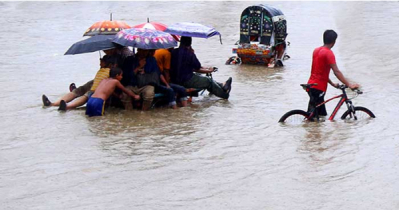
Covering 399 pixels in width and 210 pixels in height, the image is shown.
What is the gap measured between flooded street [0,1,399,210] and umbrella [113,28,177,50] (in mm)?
1171

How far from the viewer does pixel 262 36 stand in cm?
1848

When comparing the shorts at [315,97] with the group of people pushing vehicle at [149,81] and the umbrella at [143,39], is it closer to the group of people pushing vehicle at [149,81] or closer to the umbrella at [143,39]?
the group of people pushing vehicle at [149,81]

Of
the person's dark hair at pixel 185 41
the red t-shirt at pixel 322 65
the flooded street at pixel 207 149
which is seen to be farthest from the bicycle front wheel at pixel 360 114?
the person's dark hair at pixel 185 41

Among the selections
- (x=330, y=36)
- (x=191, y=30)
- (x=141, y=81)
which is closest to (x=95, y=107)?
(x=141, y=81)

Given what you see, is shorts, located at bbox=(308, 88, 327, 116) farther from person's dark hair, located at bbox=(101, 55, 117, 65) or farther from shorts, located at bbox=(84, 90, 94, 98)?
shorts, located at bbox=(84, 90, 94, 98)

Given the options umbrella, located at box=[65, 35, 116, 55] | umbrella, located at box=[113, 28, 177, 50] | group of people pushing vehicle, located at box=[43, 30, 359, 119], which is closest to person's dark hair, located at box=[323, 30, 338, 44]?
group of people pushing vehicle, located at box=[43, 30, 359, 119]

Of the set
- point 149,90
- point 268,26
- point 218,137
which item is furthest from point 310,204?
point 268,26

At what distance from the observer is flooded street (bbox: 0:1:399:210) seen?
315 inches

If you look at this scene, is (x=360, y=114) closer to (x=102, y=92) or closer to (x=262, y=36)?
(x=102, y=92)

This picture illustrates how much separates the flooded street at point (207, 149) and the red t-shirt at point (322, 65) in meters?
0.65

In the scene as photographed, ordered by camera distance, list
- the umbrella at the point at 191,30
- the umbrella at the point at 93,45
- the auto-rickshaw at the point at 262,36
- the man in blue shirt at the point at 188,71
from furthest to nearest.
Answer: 1. the auto-rickshaw at the point at 262,36
2. the man in blue shirt at the point at 188,71
3. the umbrella at the point at 191,30
4. the umbrella at the point at 93,45

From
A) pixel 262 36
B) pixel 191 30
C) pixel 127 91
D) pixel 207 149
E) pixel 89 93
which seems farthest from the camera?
pixel 262 36

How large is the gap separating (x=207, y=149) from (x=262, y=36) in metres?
8.73

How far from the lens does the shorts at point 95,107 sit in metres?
12.3
